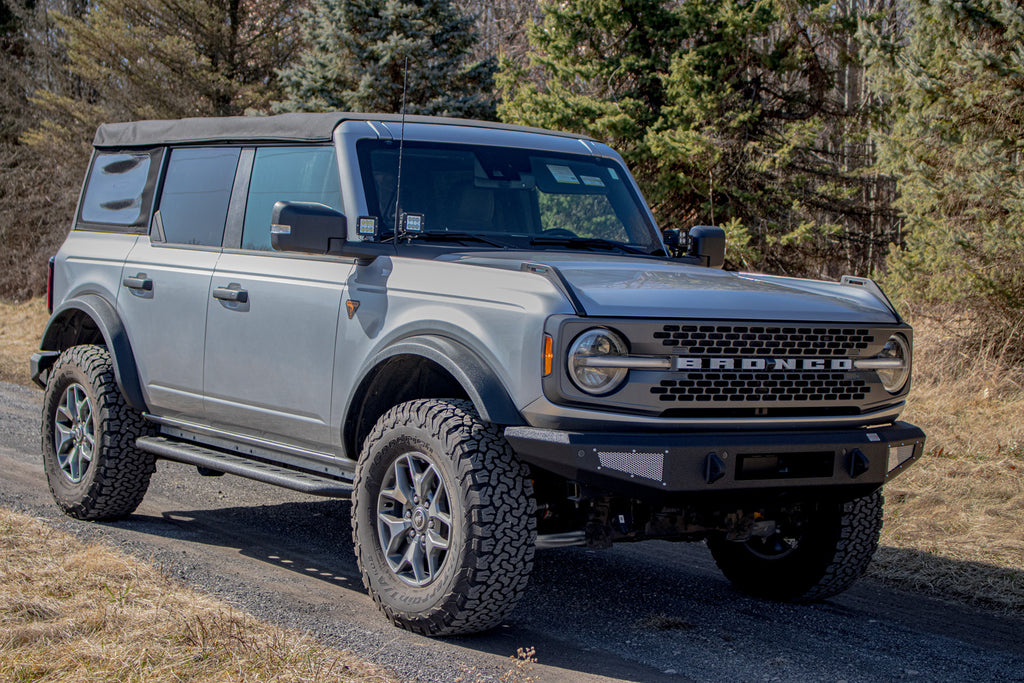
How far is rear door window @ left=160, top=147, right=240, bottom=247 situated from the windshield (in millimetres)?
1043

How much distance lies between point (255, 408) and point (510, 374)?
1798 millimetres

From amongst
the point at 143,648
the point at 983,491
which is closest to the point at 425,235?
the point at 143,648

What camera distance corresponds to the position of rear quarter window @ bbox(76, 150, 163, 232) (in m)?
6.37

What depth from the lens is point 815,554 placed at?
5004 millimetres

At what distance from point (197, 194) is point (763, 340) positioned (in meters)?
3.39

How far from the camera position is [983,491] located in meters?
7.38

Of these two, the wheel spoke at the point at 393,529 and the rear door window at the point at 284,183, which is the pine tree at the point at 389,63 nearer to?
the rear door window at the point at 284,183

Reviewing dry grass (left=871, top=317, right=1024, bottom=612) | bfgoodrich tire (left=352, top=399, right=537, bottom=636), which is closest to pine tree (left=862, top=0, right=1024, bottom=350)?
dry grass (left=871, top=317, right=1024, bottom=612)

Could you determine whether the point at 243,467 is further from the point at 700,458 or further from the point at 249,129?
the point at 700,458

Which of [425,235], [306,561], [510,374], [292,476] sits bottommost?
[306,561]

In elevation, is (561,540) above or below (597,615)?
above

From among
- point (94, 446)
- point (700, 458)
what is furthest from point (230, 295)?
point (700, 458)

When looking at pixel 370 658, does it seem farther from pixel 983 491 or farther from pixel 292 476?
pixel 983 491

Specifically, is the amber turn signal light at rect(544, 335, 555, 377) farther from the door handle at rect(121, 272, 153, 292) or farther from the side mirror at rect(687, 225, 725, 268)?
the door handle at rect(121, 272, 153, 292)
